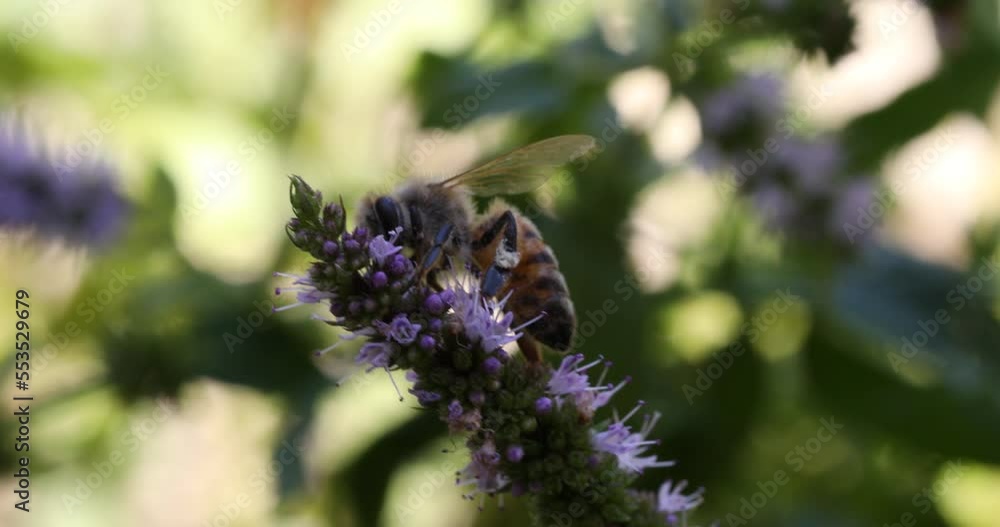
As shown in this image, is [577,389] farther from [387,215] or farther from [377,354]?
[387,215]

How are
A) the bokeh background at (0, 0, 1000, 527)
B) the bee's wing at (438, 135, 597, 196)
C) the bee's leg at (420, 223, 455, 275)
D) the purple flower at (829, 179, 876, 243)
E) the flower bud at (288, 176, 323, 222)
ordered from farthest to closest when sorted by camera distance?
the purple flower at (829, 179, 876, 243) < the bokeh background at (0, 0, 1000, 527) < the bee's wing at (438, 135, 597, 196) < the bee's leg at (420, 223, 455, 275) < the flower bud at (288, 176, 323, 222)

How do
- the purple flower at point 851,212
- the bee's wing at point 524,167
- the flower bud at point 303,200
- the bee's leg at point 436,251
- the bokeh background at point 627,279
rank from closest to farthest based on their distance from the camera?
the flower bud at point 303,200, the bee's leg at point 436,251, the bee's wing at point 524,167, the bokeh background at point 627,279, the purple flower at point 851,212

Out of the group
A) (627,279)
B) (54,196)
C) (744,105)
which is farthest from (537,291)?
(54,196)

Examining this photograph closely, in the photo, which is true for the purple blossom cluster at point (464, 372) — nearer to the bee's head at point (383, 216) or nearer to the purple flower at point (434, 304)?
the purple flower at point (434, 304)

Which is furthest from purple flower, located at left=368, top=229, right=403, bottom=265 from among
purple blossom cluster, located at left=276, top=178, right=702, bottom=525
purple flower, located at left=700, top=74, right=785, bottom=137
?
purple flower, located at left=700, top=74, right=785, bottom=137

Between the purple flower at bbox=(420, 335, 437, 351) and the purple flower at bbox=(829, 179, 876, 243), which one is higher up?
the purple flower at bbox=(420, 335, 437, 351)

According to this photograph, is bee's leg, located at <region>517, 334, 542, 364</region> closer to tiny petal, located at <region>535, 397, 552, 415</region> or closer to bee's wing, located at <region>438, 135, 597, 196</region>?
tiny petal, located at <region>535, 397, 552, 415</region>

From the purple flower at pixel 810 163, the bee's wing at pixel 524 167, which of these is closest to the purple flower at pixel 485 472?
the bee's wing at pixel 524 167
